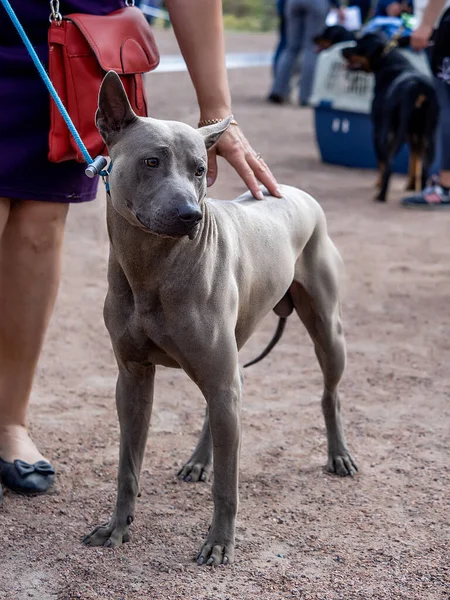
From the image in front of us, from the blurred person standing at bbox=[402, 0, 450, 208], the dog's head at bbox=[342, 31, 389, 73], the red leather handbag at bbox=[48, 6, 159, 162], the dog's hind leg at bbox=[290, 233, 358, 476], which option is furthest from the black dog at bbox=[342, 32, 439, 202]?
the red leather handbag at bbox=[48, 6, 159, 162]

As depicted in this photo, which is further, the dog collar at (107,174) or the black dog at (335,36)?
the black dog at (335,36)

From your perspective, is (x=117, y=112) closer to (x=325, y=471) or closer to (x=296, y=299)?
(x=296, y=299)

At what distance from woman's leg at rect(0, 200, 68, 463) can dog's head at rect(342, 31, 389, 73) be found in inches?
239

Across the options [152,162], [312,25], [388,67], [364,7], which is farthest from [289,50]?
[152,162]

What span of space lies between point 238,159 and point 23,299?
0.88 m

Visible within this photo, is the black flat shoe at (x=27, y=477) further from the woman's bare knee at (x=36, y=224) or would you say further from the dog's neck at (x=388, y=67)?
the dog's neck at (x=388, y=67)

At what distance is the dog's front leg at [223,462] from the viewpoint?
2598mm

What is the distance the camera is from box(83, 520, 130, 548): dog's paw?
2.80m

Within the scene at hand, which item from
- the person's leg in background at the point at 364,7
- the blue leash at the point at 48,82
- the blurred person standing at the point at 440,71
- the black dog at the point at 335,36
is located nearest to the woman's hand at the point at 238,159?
the blue leash at the point at 48,82

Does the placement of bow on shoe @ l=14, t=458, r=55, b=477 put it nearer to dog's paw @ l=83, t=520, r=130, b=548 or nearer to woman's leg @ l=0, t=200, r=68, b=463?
woman's leg @ l=0, t=200, r=68, b=463

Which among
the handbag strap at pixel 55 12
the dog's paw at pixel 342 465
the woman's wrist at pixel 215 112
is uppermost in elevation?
the handbag strap at pixel 55 12

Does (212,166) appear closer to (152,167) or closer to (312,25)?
(152,167)

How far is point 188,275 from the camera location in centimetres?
251

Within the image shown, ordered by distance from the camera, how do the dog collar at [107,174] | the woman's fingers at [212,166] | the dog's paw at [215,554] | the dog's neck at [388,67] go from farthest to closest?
the dog's neck at [388,67], the woman's fingers at [212,166], the dog's paw at [215,554], the dog collar at [107,174]
